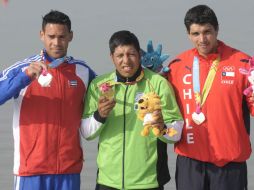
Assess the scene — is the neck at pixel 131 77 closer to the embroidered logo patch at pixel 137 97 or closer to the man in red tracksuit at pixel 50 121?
the embroidered logo patch at pixel 137 97

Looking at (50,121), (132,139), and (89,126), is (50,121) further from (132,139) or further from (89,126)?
(132,139)

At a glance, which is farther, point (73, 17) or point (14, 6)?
point (14, 6)

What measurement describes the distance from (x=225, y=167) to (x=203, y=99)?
46cm

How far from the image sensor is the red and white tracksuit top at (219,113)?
212 inches

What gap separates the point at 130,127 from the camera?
543 centimetres

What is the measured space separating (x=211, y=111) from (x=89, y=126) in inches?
31.1

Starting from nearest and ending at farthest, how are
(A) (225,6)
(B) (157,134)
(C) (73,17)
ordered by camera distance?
(B) (157,134) < (C) (73,17) < (A) (225,6)

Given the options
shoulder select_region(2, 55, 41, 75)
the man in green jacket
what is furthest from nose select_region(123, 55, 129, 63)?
shoulder select_region(2, 55, 41, 75)

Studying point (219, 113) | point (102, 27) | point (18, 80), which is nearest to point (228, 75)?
point (219, 113)

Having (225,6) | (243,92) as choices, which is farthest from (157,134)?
(225,6)

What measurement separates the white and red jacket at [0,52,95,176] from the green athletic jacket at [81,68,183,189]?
5.9 inches

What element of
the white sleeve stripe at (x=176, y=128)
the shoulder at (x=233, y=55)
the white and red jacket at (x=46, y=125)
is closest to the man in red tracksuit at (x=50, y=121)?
the white and red jacket at (x=46, y=125)

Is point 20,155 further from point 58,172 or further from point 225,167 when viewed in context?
point 225,167

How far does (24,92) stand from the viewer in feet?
18.1
